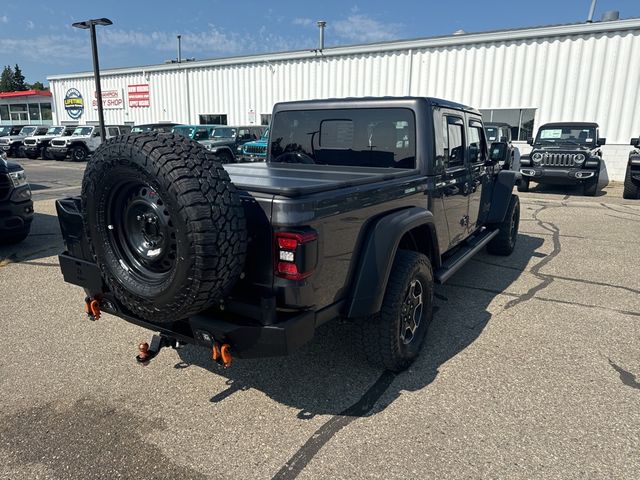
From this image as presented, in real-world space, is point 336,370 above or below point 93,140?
below

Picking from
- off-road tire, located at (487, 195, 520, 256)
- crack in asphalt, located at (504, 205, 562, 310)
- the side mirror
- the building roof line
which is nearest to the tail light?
crack in asphalt, located at (504, 205, 562, 310)

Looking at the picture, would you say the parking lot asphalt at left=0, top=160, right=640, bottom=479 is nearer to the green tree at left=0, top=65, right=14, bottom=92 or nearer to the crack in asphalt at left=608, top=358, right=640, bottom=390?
the crack in asphalt at left=608, top=358, right=640, bottom=390

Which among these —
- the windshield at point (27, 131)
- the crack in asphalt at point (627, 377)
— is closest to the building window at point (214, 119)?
the windshield at point (27, 131)

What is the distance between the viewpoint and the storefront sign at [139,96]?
27306mm

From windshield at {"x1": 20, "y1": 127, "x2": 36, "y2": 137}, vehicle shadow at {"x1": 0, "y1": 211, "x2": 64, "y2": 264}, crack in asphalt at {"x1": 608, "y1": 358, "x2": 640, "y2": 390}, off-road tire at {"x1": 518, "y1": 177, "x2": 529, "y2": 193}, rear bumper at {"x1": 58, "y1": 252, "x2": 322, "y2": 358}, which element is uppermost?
windshield at {"x1": 20, "y1": 127, "x2": 36, "y2": 137}

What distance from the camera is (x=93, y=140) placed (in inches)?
911

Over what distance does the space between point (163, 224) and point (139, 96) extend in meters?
28.8

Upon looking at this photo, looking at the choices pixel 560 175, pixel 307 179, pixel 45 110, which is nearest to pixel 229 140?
pixel 560 175

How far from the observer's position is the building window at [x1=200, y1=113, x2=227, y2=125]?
79.8ft

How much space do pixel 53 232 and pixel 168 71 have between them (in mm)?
21062

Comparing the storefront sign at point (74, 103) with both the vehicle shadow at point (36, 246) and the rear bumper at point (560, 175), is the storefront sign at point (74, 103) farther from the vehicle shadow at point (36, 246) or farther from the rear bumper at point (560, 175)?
the rear bumper at point (560, 175)

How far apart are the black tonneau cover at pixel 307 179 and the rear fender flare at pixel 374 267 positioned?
0.33 m

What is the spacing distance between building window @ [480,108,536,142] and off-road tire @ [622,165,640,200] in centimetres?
517

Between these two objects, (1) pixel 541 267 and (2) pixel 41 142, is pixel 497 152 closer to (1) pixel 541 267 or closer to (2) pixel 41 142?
(1) pixel 541 267
